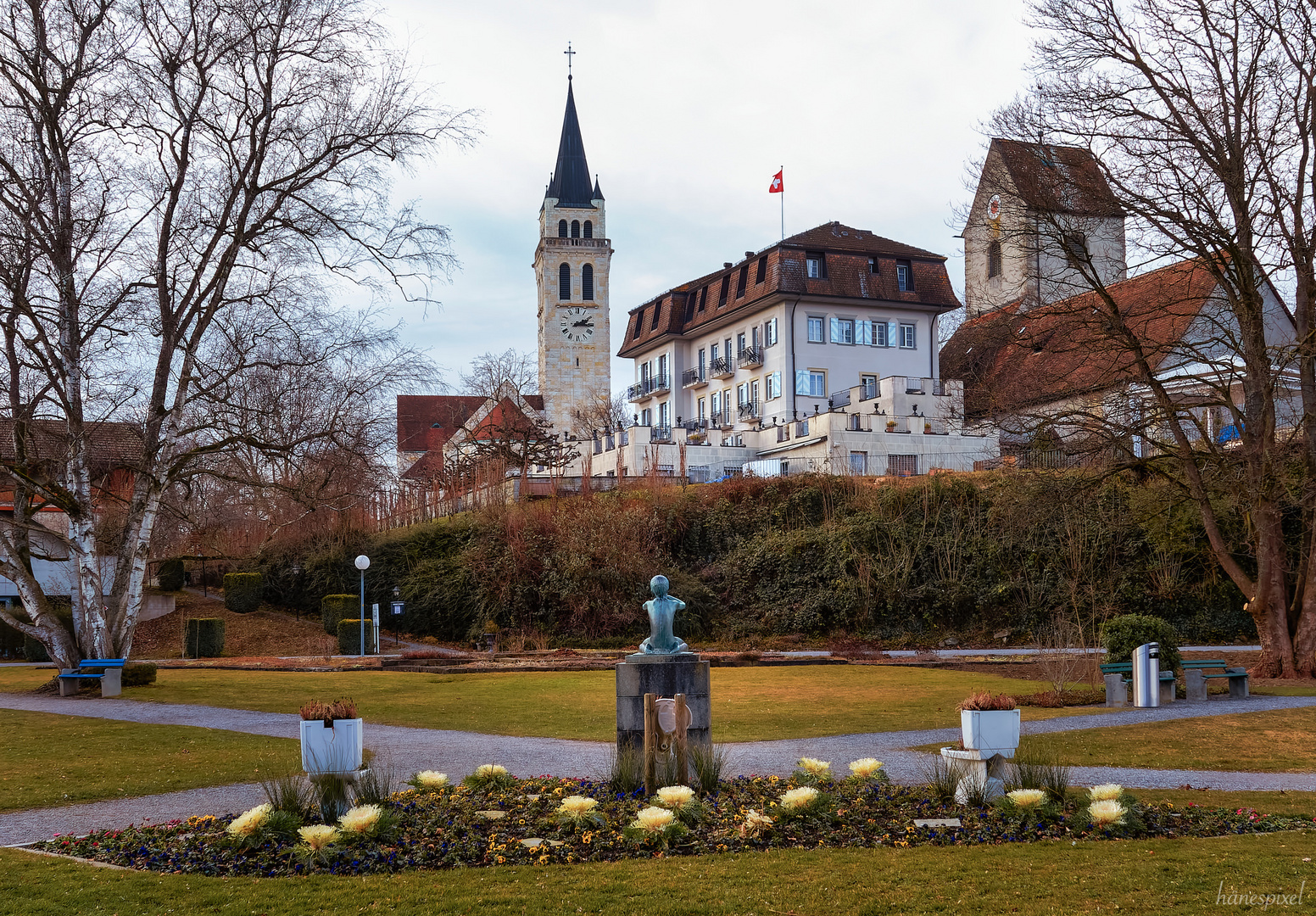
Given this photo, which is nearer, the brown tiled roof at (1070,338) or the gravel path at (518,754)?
the gravel path at (518,754)

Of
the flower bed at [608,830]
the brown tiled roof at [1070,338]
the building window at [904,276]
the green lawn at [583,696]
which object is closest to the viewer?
the flower bed at [608,830]

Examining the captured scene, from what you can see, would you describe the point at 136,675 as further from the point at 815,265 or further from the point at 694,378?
the point at 694,378

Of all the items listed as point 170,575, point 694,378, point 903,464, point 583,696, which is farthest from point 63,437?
point 694,378

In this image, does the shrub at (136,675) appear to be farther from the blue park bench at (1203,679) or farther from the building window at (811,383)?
the building window at (811,383)

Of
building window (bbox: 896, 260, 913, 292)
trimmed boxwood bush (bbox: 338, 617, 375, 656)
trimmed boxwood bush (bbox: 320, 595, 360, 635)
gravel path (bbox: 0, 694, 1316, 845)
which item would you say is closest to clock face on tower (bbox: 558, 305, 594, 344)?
building window (bbox: 896, 260, 913, 292)

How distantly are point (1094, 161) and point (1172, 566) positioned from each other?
1230 cm

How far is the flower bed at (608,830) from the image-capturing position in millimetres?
7777

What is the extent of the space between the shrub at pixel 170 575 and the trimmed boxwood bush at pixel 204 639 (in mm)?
7599

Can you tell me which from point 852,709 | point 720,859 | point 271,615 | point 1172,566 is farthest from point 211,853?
point 271,615

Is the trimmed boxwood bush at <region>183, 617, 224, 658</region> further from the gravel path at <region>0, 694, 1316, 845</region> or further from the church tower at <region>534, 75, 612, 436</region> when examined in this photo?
the church tower at <region>534, 75, 612, 436</region>

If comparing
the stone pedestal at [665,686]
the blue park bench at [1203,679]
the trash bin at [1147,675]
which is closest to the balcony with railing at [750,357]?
the blue park bench at [1203,679]

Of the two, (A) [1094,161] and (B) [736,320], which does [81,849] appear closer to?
(A) [1094,161]

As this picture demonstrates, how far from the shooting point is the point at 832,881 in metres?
7.03

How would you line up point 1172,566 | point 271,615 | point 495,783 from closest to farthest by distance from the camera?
point 495,783 → point 1172,566 → point 271,615
